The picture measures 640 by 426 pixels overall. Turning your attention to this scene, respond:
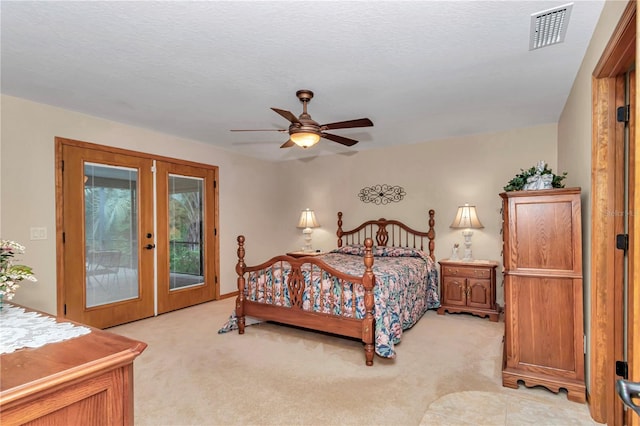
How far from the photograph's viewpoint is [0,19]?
1984 mm

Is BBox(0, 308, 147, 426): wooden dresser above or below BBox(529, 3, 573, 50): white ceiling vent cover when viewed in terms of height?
below

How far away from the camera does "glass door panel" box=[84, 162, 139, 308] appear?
385 centimetres

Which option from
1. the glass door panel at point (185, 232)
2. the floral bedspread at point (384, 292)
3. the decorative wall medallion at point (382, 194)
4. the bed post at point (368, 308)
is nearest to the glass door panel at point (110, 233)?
the glass door panel at point (185, 232)

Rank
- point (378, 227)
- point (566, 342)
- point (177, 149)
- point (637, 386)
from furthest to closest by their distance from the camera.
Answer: point (378, 227)
point (177, 149)
point (566, 342)
point (637, 386)

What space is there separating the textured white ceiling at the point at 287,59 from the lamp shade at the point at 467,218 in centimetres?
122

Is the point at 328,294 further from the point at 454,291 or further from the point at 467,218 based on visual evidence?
the point at 467,218

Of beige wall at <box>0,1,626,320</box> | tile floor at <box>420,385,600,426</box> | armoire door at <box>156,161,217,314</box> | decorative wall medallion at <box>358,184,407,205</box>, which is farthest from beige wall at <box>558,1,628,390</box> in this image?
armoire door at <box>156,161,217,314</box>

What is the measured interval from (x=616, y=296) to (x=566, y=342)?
53cm

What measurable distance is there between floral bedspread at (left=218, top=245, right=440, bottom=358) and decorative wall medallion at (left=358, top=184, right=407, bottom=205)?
0.94 metres

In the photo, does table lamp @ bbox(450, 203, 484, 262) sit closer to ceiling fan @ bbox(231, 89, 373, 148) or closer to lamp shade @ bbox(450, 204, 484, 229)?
lamp shade @ bbox(450, 204, 484, 229)

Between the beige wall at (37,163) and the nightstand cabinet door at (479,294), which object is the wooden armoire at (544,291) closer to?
the nightstand cabinet door at (479,294)

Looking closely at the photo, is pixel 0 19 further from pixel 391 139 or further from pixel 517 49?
pixel 391 139

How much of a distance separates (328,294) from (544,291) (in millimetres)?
1791

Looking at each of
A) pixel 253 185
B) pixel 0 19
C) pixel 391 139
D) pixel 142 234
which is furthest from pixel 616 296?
pixel 253 185
